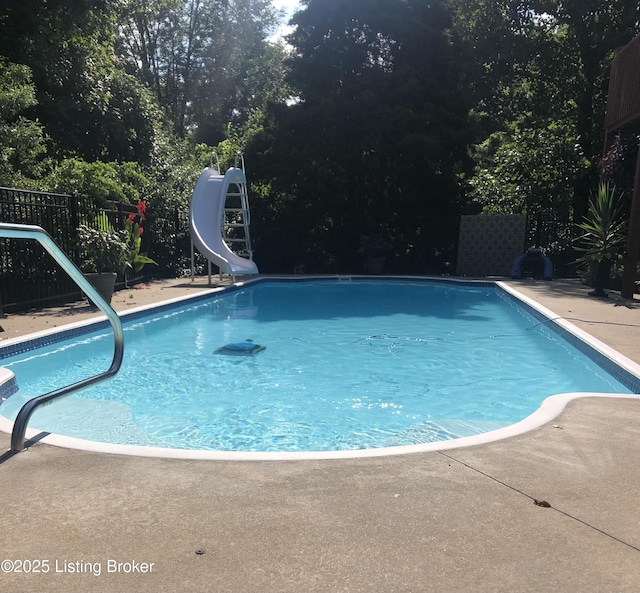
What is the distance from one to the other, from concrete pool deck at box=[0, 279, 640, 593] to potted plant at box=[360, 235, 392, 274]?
546 inches

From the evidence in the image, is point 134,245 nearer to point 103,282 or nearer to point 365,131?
point 103,282

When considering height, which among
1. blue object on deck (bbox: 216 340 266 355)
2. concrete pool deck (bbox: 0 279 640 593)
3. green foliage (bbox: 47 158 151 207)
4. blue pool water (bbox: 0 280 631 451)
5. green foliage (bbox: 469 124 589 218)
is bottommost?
blue pool water (bbox: 0 280 631 451)

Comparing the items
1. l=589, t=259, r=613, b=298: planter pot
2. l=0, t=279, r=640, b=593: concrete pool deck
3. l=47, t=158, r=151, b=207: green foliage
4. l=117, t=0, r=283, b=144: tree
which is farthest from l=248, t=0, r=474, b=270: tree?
l=117, t=0, r=283, b=144: tree

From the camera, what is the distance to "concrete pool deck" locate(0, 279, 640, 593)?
6.15 ft

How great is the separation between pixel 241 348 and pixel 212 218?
24.2 ft

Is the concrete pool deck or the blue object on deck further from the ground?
the concrete pool deck

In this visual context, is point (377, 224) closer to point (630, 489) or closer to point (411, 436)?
point (411, 436)

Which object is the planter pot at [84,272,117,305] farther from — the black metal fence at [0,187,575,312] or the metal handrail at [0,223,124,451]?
the metal handrail at [0,223,124,451]

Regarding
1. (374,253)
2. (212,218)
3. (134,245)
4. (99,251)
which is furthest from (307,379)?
(374,253)

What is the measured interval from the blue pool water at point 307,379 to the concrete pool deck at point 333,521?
1.37 meters

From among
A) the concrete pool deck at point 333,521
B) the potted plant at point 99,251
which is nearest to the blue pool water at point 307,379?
the potted plant at point 99,251

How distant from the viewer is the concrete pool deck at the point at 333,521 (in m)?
1.87

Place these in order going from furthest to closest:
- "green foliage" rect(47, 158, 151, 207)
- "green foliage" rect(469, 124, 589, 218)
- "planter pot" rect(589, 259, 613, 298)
A: "green foliage" rect(469, 124, 589, 218) → "green foliage" rect(47, 158, 151, 207) → "planter pot" rect(589, 259, 613, 298)

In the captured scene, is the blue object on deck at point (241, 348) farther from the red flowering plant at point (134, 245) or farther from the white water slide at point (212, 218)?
the white water slide at point (212, 218)
